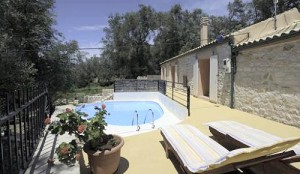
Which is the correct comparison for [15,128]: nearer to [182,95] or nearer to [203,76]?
[182,95]

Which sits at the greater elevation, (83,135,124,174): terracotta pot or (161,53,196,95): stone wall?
(161,53,196,95): stone wall

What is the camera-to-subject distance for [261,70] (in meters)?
7.93

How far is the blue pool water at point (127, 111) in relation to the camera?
12755mm

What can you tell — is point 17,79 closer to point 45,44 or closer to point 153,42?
point 45,44

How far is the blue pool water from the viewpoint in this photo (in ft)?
41.8

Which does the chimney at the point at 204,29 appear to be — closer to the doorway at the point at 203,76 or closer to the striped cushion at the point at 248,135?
the doorway at the point at 203,76

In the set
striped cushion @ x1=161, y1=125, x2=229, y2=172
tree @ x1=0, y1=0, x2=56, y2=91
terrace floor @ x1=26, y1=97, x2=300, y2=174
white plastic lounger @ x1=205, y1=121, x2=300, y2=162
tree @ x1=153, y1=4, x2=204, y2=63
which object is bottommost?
terrace floor @ x1=26, y1=97, x2=300, y2=174

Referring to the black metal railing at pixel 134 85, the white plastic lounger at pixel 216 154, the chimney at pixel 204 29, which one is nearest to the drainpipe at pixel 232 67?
the white plastic lounger at pixel 216 154

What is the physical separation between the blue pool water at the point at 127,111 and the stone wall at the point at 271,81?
5190 mm

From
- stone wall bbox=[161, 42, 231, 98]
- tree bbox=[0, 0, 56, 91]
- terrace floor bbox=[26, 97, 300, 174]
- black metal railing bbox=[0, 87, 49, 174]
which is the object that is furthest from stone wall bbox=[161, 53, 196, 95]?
black metal railing bbox=[0, 87, 49, 174]

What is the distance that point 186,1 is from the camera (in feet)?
113

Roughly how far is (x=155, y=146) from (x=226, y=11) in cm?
3255

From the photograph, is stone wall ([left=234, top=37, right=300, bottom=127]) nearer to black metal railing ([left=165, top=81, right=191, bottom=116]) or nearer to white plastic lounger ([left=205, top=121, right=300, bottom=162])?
black metal railing ([left=165, top=81, right=191, bottom=116])

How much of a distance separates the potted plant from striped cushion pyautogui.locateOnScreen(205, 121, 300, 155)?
198cm
